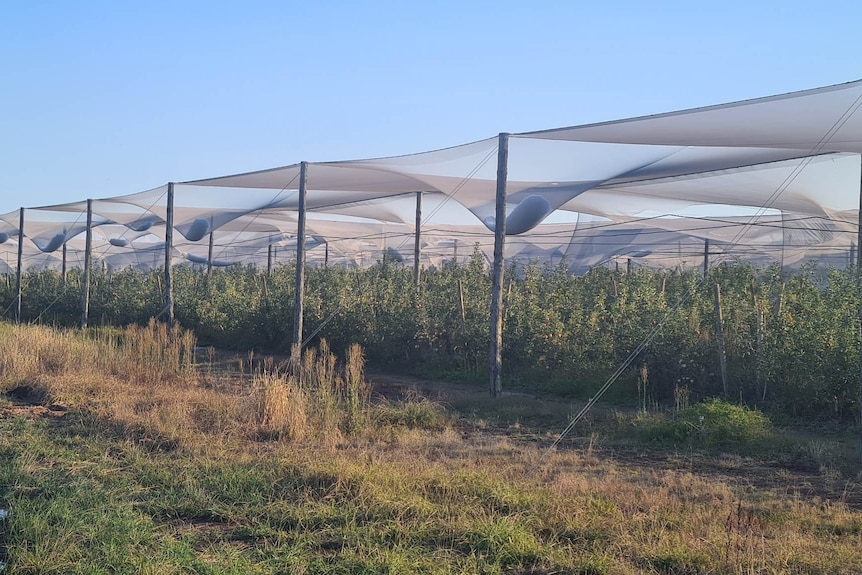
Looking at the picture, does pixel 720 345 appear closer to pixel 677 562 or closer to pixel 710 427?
pixel 710 427

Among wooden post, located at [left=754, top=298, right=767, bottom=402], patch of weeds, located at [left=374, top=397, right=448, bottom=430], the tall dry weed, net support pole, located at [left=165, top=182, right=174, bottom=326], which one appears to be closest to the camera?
the tall dry weed

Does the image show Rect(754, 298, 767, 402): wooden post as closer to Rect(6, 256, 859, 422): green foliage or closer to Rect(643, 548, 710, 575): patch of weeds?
Rect(6, 256, 859, 422): green foliage

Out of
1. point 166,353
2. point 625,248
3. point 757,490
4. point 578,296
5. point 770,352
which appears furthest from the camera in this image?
point 625,248

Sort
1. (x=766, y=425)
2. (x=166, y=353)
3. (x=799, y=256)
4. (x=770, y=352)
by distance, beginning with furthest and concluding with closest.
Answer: (x=799, y=256)
(x=166, y=353)
(x=770, y=352)
(x=766, y=425)

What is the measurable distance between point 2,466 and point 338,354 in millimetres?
7278

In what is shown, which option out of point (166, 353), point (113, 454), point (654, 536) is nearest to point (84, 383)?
point (166, 353)

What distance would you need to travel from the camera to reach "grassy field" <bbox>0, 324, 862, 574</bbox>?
10.9 feet

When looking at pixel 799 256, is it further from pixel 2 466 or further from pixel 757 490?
pixel 2 466

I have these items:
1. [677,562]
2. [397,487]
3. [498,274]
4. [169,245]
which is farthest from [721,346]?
[169,245]

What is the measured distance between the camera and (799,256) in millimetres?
16984

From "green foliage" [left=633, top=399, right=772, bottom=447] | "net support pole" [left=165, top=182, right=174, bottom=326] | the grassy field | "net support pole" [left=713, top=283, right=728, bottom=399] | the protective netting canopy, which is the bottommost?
the grassy field

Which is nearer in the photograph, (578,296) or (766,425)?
(766,425)

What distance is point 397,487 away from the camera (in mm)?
4262

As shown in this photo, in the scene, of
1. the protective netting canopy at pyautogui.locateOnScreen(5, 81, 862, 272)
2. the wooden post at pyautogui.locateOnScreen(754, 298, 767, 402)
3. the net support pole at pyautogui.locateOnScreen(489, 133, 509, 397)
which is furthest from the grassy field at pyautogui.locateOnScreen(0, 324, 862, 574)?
the protective netting canopy at pyautogui.locateOnScreen(5, 81, 862, 272)
